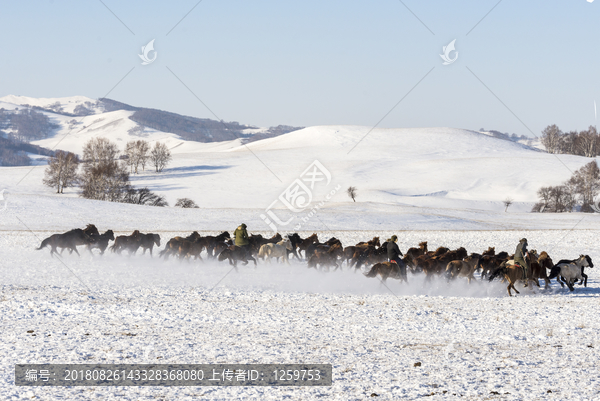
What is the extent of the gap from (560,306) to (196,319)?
306 inches

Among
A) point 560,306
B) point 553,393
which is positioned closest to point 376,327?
point 553,393

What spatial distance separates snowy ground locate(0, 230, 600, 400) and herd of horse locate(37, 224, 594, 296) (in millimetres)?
437

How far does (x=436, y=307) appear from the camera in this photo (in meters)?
11.2

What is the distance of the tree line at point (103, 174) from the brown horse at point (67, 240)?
40570mm

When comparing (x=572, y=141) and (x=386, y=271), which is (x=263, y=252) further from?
(x=572, y=141)

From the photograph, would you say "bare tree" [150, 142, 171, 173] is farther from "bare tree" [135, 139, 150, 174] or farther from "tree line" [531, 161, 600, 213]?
"tree line" [531, 161, 600, 213]

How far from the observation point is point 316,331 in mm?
8648

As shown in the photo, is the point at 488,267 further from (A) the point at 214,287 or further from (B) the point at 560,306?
(A) the point at 214,287

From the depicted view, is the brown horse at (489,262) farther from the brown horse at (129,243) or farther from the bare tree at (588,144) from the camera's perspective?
the bare tree at (588,144)

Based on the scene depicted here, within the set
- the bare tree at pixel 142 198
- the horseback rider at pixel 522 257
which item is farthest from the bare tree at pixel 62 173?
the horseback rider at pixel 522 257

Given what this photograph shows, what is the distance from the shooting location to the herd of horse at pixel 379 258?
1454 cm

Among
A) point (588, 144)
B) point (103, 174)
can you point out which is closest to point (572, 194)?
point (588, 144)

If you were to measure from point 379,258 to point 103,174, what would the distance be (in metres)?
52.7

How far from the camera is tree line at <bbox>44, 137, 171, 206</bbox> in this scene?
61.6 meters
